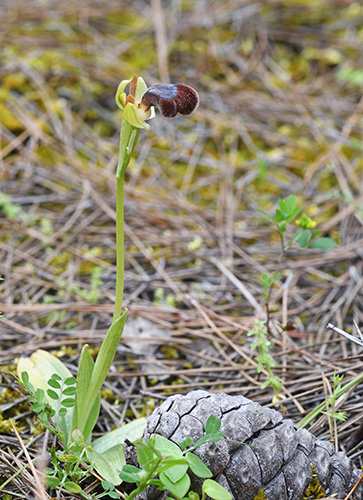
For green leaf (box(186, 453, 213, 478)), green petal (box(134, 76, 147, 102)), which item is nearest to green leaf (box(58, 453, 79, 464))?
green leaf (box(186, 453, 213, 478))

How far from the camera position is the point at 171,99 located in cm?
133

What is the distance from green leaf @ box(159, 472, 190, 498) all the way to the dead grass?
1.58 feet

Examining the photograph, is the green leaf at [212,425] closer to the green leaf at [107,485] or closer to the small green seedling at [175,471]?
the small green seedling at [175,471]

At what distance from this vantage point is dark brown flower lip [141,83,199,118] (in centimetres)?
133

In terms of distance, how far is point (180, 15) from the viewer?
4.61 meters

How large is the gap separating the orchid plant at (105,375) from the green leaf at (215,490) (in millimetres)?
337

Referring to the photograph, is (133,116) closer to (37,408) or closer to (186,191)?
(37,408)

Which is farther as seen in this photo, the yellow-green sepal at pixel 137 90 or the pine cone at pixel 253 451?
the yellow-green sepal at pixel 137 90

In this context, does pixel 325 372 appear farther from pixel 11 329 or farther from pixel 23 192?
pixel 23 192

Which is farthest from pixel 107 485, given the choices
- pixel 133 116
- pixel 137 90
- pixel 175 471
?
pixel 137 90

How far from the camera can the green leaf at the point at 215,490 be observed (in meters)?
1.14

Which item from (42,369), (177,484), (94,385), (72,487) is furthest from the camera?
(42,369)

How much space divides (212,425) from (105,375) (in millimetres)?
459

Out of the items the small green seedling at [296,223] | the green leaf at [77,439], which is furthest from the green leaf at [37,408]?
the small green seedling at [296,223]
